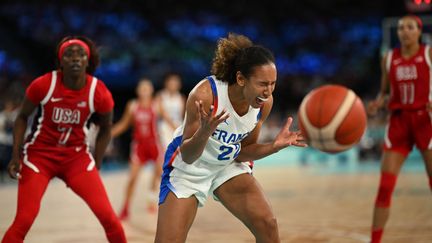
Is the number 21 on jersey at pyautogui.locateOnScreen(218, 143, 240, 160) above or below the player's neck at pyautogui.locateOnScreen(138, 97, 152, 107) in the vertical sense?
above

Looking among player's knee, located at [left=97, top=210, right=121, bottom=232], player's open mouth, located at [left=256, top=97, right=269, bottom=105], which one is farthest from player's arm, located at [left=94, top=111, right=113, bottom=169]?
player's open mouth, located at [left=256, top=97, right=269, bottom=105]

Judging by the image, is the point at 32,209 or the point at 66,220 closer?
the point at 32,209

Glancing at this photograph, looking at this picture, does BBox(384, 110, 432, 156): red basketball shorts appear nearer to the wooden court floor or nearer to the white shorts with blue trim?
the wooden court floor

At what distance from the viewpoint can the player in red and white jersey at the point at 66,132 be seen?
505cm

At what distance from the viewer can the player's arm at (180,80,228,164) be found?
3.88 meters

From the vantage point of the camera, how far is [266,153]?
432 centimetres

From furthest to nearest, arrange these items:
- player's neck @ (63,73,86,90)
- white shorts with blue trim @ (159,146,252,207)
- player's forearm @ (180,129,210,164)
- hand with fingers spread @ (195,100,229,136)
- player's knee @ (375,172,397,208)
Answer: player's knee @ (375,172,397,208), player's neck @ (63,73,86,90), white shorts with blue trim @ (159,146,252,207), player's forearm @ (180,129,210,164), hand with fingers spread @ (195,100,229,136)

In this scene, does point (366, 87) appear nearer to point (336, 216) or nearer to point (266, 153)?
point (336, 216)

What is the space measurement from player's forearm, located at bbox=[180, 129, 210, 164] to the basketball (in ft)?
4.02

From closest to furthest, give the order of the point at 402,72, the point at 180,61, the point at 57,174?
the point at 57,174
the point at 402,72
the point at 180,61

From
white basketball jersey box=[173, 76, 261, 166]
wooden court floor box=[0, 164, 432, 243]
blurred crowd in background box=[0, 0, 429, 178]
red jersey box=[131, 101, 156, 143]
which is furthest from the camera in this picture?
blurred crowd in background box=[0, 0, 429, 178]

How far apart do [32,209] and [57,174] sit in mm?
444

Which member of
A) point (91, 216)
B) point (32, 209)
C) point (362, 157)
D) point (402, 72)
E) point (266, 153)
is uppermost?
point (402, 72)

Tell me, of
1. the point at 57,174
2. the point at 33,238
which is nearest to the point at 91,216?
the point at 33,238
